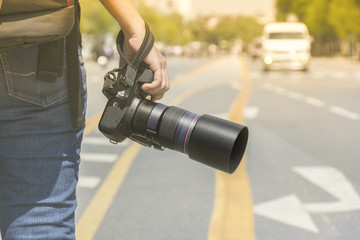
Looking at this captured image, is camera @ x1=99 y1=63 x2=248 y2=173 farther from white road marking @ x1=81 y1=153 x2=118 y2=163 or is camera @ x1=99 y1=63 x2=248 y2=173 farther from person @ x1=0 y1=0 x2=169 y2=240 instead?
white road marking @ x1=81 y1=153 x2=118 y2=163

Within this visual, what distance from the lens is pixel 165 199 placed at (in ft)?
Answer: 15.7

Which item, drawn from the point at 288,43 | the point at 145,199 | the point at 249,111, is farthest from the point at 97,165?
the point at 288,43

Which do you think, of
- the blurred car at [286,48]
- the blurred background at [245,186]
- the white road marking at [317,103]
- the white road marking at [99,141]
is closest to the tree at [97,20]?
the blurred car at [286,48]

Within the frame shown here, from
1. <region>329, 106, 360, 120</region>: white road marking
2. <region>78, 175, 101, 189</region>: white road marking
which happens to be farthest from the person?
<region>329, 106, 360, 120</region>: white road marking

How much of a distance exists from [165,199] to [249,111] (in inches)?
262

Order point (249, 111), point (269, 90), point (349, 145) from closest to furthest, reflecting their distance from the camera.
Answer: point (349, 145) → point (249, 111) → point (269, 90)

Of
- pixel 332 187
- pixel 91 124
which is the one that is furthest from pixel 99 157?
pixel 91 124

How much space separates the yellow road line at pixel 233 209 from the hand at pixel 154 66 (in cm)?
201

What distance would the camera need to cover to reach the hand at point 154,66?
188cm

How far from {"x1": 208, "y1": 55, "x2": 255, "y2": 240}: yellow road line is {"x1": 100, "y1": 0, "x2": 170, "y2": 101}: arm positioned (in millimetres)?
2022

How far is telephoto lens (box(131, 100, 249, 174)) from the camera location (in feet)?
5.96

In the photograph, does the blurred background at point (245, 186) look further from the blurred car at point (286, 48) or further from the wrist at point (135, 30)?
the blurred car at point (286, 48)

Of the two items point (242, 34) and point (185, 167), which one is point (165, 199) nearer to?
point (185, 167)

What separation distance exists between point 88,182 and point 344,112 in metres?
6.68
